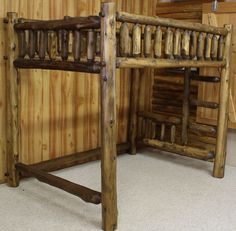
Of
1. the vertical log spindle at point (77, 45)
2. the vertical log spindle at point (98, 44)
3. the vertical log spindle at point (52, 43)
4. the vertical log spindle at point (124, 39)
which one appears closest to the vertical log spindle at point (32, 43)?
the vertical log spindle at point (52, 43)

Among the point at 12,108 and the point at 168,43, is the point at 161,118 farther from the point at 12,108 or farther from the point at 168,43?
the point at 12,108

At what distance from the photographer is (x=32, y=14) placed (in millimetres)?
2539

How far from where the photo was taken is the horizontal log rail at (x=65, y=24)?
1.77m

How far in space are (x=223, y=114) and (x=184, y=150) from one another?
45 centimetres

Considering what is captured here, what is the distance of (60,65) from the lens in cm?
200

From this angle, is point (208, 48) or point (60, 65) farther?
point (208, 48)

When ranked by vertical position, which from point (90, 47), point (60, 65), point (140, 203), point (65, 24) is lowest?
point (140, 203)

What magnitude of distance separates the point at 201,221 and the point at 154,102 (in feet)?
5.86

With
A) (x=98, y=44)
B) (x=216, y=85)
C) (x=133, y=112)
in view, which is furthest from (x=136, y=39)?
(x=133, y=112)

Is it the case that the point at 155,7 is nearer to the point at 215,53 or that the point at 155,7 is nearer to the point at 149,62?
the point at 215,53

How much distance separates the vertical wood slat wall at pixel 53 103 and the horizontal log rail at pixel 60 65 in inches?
9.9

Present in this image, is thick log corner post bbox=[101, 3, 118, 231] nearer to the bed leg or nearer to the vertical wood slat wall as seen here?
the vertical wood slat wall

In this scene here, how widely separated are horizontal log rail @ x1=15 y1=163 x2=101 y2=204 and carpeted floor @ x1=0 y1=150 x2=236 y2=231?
5.4 inches

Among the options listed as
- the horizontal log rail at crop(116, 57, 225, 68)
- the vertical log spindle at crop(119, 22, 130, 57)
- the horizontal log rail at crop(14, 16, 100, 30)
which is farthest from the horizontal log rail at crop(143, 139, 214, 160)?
the horizontal log rail at crop(14, 16, 100, 30)
